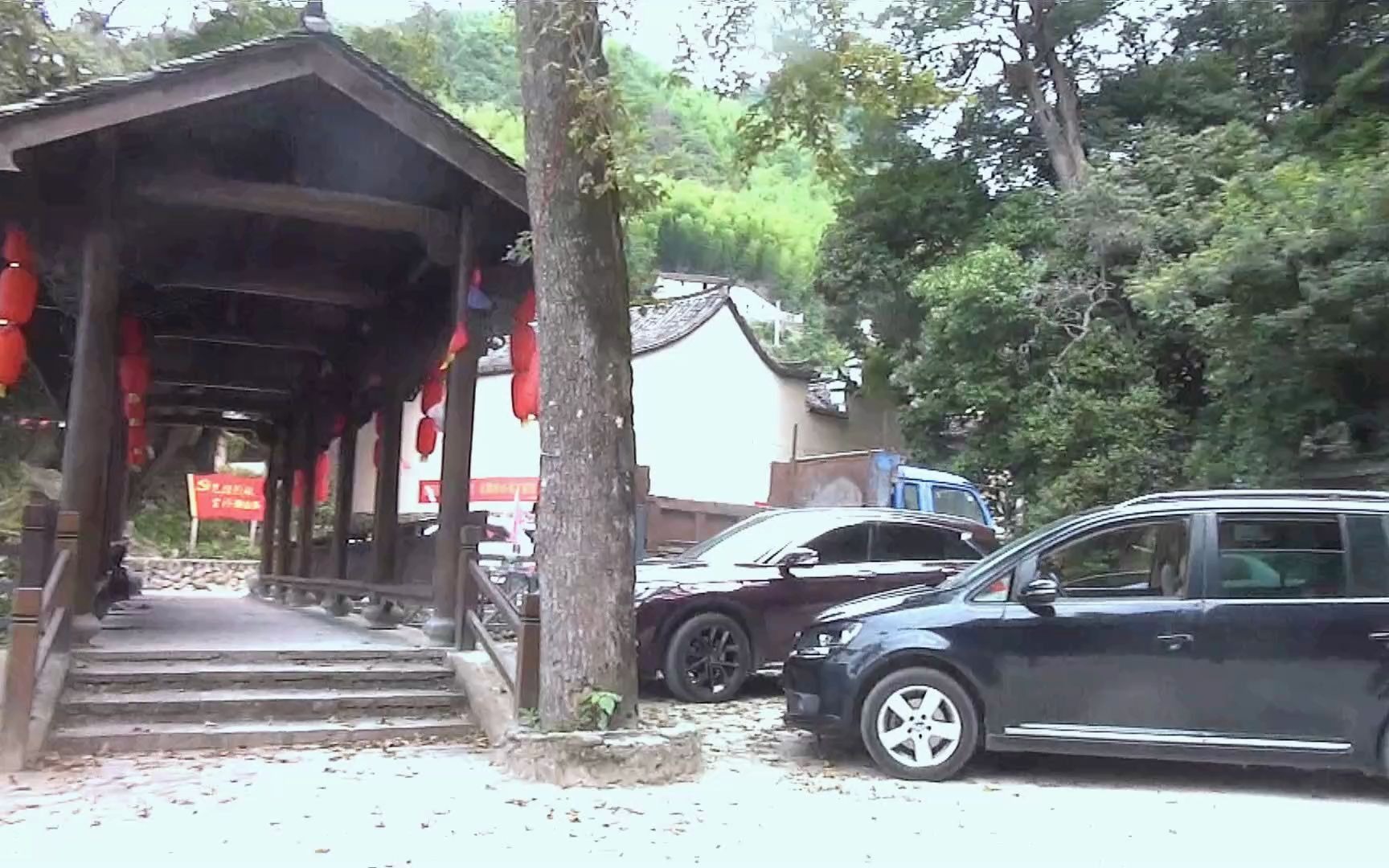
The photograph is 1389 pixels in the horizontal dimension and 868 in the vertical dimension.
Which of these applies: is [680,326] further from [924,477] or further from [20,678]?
[20,678]

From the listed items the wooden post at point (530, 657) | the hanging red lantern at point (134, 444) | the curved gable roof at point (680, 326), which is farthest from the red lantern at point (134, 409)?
the curved gable roof at point (680, 326)

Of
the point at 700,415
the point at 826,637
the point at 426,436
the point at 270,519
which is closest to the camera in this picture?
the point at 826,637

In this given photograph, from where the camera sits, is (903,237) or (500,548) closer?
(500,548)

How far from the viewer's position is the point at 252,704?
7.80m

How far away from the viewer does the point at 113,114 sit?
313 inches

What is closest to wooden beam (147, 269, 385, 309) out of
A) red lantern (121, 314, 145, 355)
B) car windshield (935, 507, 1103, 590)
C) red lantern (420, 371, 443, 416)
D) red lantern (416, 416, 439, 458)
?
red lantern (121, 314, 145, 355)

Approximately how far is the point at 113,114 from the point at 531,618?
13.5ft

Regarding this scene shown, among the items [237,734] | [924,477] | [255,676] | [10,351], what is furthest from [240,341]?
[924,477]

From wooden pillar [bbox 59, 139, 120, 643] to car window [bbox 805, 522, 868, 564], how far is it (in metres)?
5.29

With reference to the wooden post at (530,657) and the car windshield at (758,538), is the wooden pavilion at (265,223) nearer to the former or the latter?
the wooden post at (530,657)

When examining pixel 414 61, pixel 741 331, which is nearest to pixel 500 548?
pixel 741 331

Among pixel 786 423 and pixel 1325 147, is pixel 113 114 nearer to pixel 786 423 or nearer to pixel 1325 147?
pixel 1325 147

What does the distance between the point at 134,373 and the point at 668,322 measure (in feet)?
51.1

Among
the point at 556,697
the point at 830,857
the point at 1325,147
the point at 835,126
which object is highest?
the point at 1325,147
